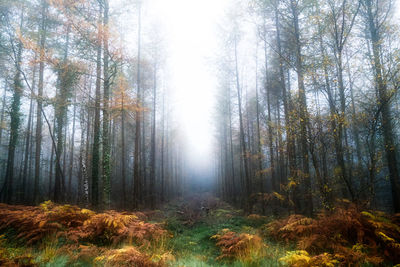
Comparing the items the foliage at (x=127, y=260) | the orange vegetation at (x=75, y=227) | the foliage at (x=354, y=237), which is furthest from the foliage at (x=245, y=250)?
the orange vegetation at (x=75, y=227)

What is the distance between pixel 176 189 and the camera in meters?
29.1

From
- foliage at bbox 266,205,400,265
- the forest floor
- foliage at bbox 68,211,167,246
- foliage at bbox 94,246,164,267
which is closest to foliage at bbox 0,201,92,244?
the forest floor

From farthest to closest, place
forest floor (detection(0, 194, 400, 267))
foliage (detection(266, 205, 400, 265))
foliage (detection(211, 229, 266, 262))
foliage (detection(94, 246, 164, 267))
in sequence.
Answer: foliage (detection(211, 229, 266, 262)) < foliage (detection(266, 205, 400, 265)) < forest floor (detection(0, 194, 400, 267)) < foliage (detection(94, 246, 164, 267))

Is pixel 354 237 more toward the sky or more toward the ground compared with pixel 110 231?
more toward the ground

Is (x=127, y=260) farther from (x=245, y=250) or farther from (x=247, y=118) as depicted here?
(x=247, y=118)

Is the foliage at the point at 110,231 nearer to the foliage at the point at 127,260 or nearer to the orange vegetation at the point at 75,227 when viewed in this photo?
the orange vegetation at the point at 75,227

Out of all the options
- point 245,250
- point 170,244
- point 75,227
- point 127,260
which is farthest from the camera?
point 170,244

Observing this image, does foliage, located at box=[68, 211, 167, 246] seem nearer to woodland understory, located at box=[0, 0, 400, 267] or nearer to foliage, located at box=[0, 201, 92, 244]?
woodland understory, located at box=[0, 0, 400, 267]

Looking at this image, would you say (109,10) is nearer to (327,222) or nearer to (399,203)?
(327,222)

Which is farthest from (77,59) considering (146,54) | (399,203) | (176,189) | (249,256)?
(176,189)

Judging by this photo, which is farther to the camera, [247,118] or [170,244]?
[247,118]

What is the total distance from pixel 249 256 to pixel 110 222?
11.8 ft

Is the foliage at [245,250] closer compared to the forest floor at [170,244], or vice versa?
the forest floor at [170,244]

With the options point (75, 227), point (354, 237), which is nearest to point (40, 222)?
point (75, 227)
